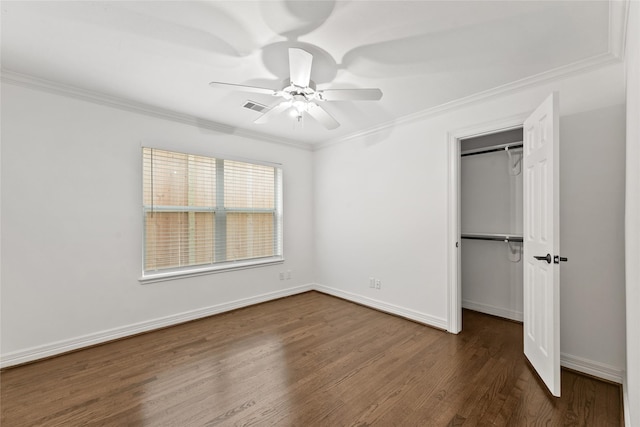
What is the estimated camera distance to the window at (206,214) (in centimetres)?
320

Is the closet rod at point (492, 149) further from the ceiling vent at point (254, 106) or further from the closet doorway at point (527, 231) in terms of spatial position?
the ceiling vent at point (254, 106)

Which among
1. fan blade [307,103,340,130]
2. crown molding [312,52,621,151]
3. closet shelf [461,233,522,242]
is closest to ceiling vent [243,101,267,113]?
fan blade [307,103,340,130]

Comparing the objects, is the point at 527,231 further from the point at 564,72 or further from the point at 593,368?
the point at 564,72

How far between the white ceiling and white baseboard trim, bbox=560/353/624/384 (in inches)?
94.6

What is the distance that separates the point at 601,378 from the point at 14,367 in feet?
15.8

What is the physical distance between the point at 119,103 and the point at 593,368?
496 cm

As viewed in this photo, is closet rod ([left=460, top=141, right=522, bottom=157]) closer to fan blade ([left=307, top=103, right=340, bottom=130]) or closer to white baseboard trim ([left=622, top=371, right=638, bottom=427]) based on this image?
fan blade ([left=307, top=103, right=340, bottom=130])

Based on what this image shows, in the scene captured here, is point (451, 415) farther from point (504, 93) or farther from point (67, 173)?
point (67, 173)

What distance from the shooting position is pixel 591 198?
219 cm

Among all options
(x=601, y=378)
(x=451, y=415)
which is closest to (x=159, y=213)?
(x=451, y=415)

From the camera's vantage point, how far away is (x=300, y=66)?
1.85 metres

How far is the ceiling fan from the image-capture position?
1.83m

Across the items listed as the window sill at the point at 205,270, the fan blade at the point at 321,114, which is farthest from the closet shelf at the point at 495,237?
the window sill at the point at 205,270

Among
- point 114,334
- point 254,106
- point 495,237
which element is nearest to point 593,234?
point 495,237
